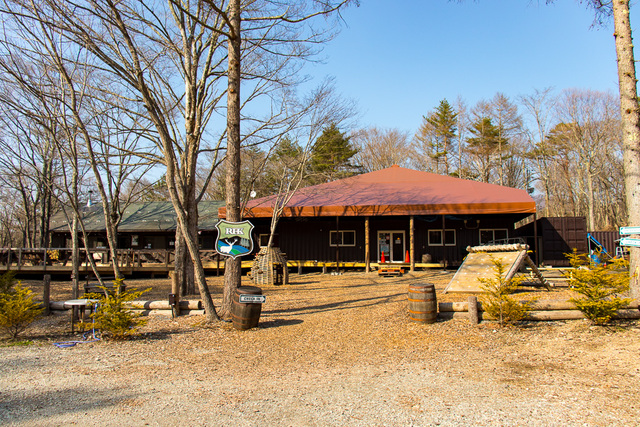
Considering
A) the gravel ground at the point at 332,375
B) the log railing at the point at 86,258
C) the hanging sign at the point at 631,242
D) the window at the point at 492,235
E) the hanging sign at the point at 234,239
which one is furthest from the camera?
the window at the point at 492,235

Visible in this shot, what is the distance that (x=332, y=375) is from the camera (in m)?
5.12

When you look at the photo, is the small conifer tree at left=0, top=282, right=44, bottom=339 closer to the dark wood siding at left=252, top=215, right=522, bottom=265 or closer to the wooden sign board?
the wooden sign board

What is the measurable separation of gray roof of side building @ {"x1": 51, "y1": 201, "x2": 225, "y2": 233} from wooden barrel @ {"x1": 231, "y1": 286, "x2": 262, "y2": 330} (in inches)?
668

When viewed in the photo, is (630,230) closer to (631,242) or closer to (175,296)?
(631,242)

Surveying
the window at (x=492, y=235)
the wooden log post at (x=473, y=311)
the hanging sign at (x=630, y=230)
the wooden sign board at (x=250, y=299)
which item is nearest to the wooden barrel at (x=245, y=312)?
the wooden sign board at (x=250, y=299)

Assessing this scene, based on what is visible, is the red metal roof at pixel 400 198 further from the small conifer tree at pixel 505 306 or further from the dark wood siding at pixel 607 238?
the small conifer tree at pixel 505 306

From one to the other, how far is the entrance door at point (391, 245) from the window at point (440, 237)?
1415mm

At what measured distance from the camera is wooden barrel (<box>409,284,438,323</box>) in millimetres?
7285

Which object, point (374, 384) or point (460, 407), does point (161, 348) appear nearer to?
point (374, 384)

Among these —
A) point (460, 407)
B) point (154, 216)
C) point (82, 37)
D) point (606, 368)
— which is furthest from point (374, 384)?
point (154, 216)

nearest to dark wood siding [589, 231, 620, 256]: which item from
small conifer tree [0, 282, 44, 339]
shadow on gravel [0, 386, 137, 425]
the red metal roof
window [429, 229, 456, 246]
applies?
the red metal roof

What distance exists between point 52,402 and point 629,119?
927 centimetres

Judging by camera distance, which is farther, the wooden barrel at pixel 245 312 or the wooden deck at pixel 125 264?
the wooden deck at pixel 125 264

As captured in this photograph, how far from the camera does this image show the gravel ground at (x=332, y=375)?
385 centimetres
